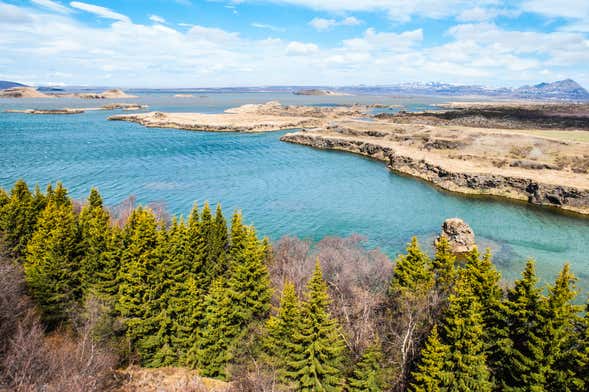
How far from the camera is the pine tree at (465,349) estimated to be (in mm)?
18650

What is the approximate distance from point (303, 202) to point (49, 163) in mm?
57234

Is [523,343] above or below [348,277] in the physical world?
above

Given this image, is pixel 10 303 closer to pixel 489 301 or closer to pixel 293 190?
pixel 489 301

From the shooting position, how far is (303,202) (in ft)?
199

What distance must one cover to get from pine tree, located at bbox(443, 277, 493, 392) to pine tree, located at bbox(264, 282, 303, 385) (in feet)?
25.8

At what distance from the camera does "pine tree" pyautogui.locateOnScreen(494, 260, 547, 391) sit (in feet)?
60.4

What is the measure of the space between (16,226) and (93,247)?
10.5 m

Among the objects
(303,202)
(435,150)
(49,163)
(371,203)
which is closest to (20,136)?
(49,163)

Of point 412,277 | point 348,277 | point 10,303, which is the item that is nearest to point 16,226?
point 10,303

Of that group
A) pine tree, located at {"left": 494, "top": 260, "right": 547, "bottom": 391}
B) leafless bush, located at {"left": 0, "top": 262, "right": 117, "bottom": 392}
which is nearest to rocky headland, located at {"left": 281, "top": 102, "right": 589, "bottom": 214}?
pine tree, located at {"left": 494, "top": 260, "right": 547, "bottom": 391}

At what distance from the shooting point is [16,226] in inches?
1387

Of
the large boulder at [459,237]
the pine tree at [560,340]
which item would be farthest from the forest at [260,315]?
the large boulder at [459,237]

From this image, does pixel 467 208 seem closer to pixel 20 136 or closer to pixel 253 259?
pixel 253 259

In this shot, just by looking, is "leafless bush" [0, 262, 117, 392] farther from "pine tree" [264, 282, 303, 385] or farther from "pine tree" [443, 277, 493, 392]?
"pine tree" [443, 277, 493, 392]
